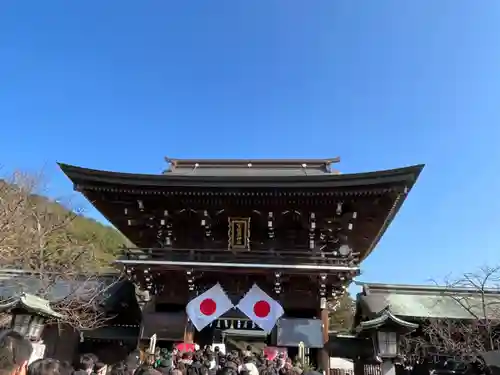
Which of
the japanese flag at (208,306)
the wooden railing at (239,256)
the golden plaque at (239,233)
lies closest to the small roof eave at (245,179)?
the golden plaque at (239,233)

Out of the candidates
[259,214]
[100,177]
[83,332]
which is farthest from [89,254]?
[259,214]

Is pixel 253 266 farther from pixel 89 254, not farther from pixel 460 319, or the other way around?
pixel 89 254

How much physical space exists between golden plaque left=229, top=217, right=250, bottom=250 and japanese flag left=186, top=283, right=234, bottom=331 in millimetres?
1315

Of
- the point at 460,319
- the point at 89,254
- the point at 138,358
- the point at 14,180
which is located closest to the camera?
the point at 138,358

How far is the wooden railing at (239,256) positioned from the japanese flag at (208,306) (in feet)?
3.01

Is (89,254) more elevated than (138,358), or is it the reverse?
(89,254)

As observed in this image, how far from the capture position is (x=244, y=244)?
1204 centimetres

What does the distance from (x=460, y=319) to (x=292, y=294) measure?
5454 mm

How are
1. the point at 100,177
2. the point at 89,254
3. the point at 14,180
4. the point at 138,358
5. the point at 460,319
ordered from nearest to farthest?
the point at 138,358 < the point at 100,177 < the point at 460,319 < the point at 14,180 < the point at 89,254

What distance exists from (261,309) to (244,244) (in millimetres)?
1891

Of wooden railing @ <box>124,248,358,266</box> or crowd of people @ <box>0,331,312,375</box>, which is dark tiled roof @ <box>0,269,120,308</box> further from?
crowd of people @ <box>0,331,312,375</box>

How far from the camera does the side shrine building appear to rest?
11250 millimetres

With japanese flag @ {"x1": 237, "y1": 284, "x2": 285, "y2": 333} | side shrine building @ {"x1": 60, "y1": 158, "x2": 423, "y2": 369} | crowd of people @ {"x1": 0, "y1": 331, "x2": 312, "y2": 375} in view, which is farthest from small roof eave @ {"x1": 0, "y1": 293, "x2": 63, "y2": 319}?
japanese flag @ {"x1": 237, "y1": 284, "x2": 285, "y2": 333}

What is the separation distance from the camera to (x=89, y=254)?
2506 cm
